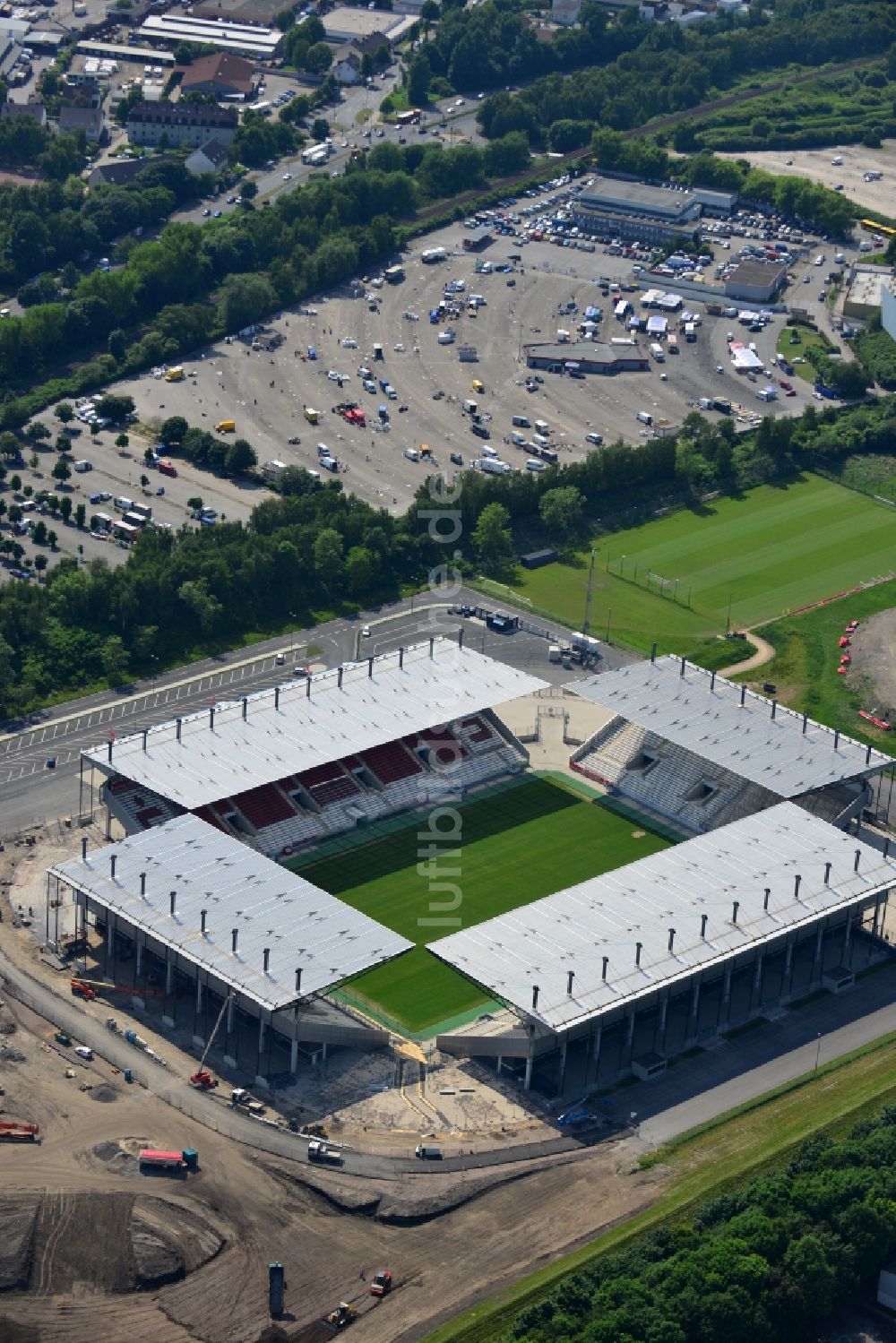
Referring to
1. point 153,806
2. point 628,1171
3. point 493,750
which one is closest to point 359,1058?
point 628,1171

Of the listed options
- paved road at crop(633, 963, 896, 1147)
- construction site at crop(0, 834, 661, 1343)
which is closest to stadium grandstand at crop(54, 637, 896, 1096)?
paved road at crop(633, 963, 896, 1147)

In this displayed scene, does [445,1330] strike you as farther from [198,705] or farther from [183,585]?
[183,585]

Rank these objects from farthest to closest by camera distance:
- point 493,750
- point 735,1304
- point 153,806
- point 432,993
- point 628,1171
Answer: point 493,750 < point 153,806 < point 432,993 < point 628,1171 < point 735,1304

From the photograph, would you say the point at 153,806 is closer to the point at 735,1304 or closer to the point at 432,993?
the point at 432,993

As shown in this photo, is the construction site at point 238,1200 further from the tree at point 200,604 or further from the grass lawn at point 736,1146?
the tree at point 200,604

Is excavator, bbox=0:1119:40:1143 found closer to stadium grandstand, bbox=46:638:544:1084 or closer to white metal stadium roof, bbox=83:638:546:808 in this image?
stadium grandstand, bbox=46:638:544:1084

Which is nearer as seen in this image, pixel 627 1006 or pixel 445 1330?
pixel 445 1330

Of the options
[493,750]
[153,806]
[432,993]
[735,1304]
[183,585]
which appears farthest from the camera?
[183,585]

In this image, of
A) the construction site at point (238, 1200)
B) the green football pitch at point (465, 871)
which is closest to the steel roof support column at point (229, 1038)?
the construction site at point (238, 1200)
